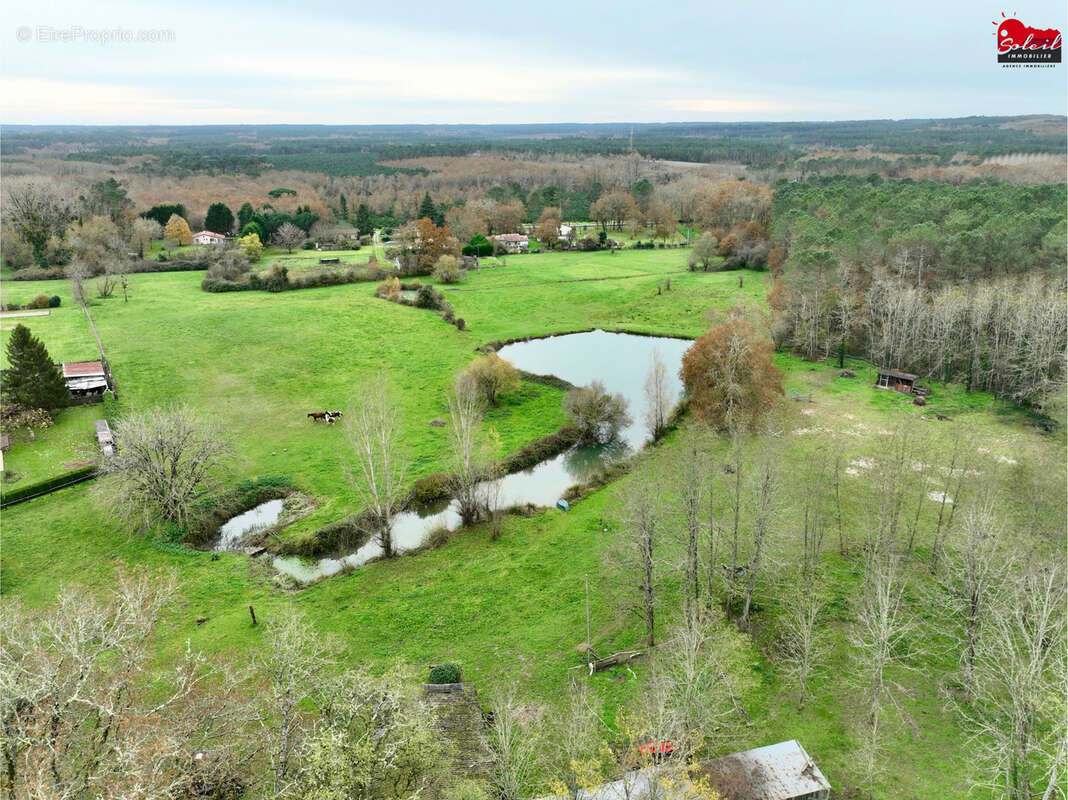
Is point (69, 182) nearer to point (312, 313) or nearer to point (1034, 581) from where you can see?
point (312, 313)

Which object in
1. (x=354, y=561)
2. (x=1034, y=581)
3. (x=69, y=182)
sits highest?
(x=69, y=182)

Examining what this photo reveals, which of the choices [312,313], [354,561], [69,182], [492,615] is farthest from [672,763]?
[69,182]

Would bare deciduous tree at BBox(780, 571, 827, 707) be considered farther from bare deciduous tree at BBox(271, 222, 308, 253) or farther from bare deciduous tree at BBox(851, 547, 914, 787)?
bare deciduous tree at BBox(271, 222, 308, 253)

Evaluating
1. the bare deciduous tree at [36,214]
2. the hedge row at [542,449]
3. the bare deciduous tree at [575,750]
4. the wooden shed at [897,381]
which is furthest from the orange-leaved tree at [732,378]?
the bare deciduous tree at [36,214]

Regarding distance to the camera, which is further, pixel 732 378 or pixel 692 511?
pixel 732 378

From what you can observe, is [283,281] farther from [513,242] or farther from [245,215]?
[513,242]

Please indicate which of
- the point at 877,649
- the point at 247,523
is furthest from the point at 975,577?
the point at 247,523

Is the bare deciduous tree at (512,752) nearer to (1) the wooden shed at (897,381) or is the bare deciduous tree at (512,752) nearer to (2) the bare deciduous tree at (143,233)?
(1) the wooden shed at (897,381)
